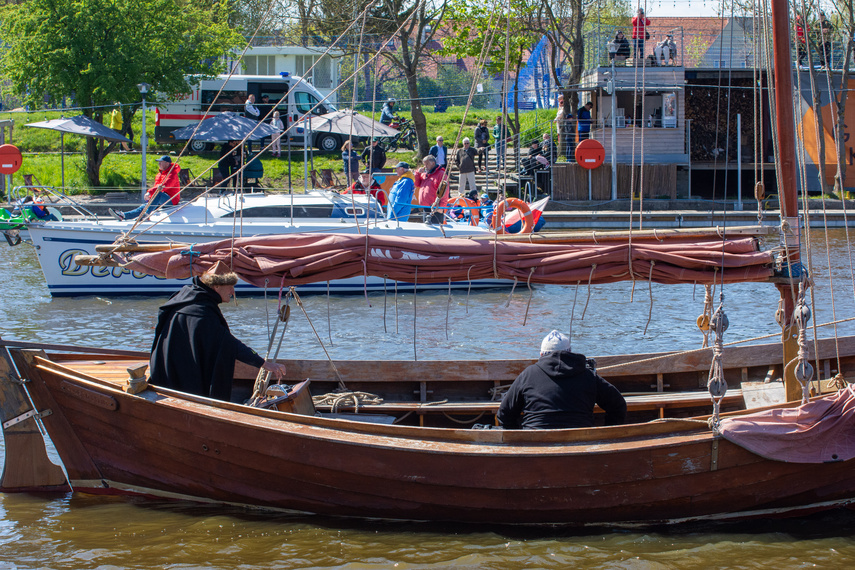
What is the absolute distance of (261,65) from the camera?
120 ft

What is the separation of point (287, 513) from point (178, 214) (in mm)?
9599

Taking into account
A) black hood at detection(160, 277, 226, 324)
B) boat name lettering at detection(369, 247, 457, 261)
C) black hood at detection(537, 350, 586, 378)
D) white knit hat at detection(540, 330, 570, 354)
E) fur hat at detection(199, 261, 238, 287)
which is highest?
boat name lettering at detection(369, 247, 457, 261)

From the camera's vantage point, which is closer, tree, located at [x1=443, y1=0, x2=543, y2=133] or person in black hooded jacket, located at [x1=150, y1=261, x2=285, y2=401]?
person in black hooded jacket, located at [x1=150, y1=261, x2=285, y2=401]

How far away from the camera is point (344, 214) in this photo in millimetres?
14969

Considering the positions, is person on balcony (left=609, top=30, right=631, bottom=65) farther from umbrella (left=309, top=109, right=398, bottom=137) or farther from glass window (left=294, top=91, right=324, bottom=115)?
glass window (left=294, top=91, right=324, bottom=115)

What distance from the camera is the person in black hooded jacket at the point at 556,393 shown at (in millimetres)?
5301

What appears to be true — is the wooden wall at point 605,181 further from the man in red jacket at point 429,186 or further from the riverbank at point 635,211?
the man in red jacket at point 429,186

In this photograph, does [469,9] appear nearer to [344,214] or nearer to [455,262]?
[344,214]

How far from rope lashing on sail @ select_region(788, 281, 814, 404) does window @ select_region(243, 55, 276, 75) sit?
1348 inches

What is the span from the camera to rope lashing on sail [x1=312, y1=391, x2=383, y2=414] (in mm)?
6652

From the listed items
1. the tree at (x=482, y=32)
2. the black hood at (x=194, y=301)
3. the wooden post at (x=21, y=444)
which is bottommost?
the wooden post at (x=21, y=444)

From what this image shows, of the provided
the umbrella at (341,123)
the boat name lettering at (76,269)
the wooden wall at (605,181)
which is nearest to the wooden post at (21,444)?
the boat name lettering at (76,269)

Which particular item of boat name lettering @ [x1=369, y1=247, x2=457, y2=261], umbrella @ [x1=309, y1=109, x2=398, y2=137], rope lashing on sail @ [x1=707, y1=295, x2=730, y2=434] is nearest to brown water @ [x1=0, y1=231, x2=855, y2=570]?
rope lashing on sail @ [x1=707, y1=295, x2=730, y2=434]

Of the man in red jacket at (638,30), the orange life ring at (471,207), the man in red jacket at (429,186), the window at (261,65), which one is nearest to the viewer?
the man in red jacket at (638,30)
